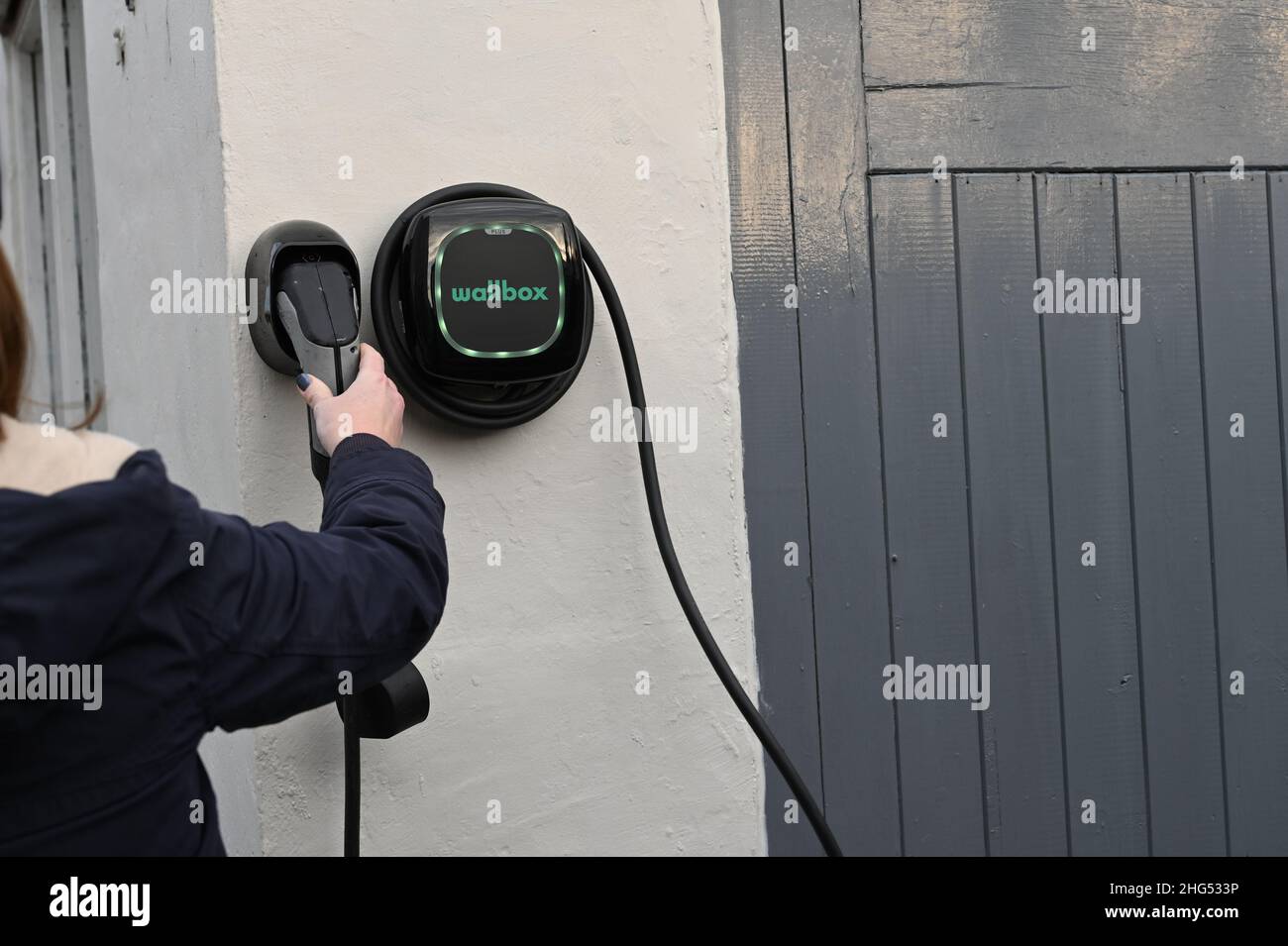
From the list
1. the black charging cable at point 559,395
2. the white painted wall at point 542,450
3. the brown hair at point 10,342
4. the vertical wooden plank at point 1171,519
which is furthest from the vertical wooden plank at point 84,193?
the vertical wooden plank at point 1171,519

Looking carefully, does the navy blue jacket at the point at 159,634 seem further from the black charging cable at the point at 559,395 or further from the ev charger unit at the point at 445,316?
the black charging cable at the point at 559,395

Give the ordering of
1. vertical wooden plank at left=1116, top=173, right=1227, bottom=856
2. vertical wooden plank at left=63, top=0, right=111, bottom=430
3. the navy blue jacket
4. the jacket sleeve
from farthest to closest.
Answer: vertical wooden plank at left=63, top=0, right=111, bottom=430 < vertical wooden plank at left=1116, top=173, right=1227, bottom=856 < the jacket sleeve < the navy blue jacket

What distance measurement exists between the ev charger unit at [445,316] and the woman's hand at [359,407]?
23 millimetres

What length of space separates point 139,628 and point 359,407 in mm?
401

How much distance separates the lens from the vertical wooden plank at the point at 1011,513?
5.36 ft

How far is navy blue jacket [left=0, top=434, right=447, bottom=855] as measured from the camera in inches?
29.1

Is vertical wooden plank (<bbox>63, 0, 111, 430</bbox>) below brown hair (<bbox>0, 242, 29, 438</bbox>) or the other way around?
the other way around

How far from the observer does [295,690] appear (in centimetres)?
89

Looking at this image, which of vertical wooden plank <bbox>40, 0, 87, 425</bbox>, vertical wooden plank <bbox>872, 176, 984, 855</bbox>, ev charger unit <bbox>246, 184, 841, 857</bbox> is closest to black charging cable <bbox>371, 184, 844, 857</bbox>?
ev charger unit <bbox>246, 184, 841, 857</bbox>

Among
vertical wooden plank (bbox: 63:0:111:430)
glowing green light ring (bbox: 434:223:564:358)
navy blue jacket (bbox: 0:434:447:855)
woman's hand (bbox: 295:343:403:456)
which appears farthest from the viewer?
vertical wooden plank (bbox: 63:0:111:430)

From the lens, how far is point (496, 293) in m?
1.30

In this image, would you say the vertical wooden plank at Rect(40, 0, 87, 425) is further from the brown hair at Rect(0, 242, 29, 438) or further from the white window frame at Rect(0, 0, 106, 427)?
the brown hair at Rect(0, 242, 29, 438)

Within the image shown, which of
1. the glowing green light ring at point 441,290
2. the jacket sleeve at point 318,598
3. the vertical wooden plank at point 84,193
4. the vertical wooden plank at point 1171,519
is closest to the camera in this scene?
the jacket sleeve at point 318,598

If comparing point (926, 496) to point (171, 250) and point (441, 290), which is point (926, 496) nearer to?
point (441, 290)
